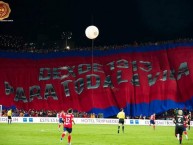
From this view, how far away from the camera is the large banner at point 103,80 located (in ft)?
202

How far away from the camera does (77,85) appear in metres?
67.2

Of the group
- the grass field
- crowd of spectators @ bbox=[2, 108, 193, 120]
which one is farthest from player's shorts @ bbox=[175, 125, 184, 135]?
crowd of spectators @ bbox=[2, 108, 193, 120]

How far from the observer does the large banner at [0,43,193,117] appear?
6156cm

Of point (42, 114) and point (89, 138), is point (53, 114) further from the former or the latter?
point (89, 138)

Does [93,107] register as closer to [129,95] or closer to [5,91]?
[129,95]

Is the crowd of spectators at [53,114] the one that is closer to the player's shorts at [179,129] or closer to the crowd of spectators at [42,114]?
the crowd of spectators at [42,114]

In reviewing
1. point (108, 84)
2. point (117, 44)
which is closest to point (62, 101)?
point (108, 84)

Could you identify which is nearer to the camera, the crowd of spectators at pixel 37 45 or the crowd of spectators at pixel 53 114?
the crowd of spectators at pixel 53 114

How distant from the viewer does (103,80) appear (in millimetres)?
66000

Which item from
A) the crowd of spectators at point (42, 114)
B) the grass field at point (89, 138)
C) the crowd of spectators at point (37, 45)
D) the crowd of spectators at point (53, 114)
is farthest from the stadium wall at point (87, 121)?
A: the grass field at point (89, 138)

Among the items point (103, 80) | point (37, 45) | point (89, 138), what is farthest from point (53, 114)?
point (89, 138)

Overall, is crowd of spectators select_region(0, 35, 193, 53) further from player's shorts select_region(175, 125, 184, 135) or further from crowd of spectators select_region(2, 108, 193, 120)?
player's shorts select_region(175, 125, 184, 135)

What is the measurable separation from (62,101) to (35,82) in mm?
5066

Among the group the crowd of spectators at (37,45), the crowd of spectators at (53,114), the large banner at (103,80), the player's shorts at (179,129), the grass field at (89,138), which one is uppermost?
the crowd of spectators at (37,45)
